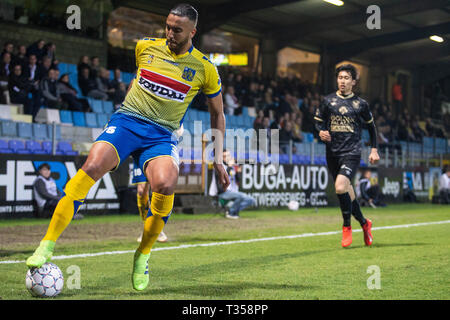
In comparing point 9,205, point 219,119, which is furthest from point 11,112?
point 219,119

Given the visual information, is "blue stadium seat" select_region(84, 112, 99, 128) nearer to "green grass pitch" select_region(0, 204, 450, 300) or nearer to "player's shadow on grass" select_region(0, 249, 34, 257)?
"green grass pitch" select_region(0, 204, 450, 300)

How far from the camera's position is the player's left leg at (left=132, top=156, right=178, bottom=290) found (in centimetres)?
478

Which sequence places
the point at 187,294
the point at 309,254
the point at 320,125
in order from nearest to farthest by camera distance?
1. the point at 187,294
2. the point at 309,254
3. the point at 320,125

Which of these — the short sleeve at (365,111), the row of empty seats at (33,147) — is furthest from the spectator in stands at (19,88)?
the short sleeve at (365,111)

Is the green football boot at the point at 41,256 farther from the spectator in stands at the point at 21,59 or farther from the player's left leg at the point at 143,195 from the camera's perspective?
the spectator in stands at the point at 21,59

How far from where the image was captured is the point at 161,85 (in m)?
5.00

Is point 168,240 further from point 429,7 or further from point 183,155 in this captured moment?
point 429,7

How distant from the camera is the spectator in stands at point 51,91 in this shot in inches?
607

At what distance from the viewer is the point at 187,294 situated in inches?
187

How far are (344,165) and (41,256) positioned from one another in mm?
5101

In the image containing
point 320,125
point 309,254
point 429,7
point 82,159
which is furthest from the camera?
point 429,7

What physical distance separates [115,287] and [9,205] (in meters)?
8.22

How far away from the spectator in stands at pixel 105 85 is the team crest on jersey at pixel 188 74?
43.1 feet

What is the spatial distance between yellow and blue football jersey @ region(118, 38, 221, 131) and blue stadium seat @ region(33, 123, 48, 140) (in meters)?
9.52
